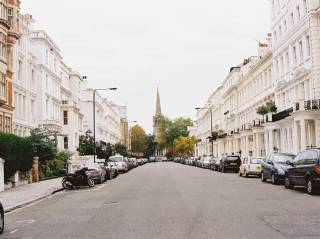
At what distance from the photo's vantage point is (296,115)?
38.4 metres

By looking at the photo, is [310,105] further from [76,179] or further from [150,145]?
[150,145]

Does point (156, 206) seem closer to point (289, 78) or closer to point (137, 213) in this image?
point (137, 213)

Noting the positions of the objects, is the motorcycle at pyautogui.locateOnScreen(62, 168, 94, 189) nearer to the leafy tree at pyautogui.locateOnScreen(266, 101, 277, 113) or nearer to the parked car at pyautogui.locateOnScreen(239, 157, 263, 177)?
the parked car at pyautogui.locateOnScreen(239, 157, 263, 177)

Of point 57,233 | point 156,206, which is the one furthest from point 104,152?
point 57,233

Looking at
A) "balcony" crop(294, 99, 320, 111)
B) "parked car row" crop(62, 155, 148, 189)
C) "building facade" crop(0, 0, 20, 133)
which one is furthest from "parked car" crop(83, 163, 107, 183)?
"balcony" crop(294, 99, 320, 111)

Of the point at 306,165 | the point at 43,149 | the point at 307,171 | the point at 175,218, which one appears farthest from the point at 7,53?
the point at 175,218

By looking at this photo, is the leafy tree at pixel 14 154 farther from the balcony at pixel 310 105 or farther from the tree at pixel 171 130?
the tree at pixel 171 130

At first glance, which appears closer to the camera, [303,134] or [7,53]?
[7,53]

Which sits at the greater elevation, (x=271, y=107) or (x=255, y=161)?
(x=271, y=107)

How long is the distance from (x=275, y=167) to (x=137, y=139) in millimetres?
137558

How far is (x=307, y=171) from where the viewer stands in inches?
774

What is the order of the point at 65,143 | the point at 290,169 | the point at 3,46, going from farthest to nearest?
the point at 65,143 < the point at 3,46 < the point at 290,169

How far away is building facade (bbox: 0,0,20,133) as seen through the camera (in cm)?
3425

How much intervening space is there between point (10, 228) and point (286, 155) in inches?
760
